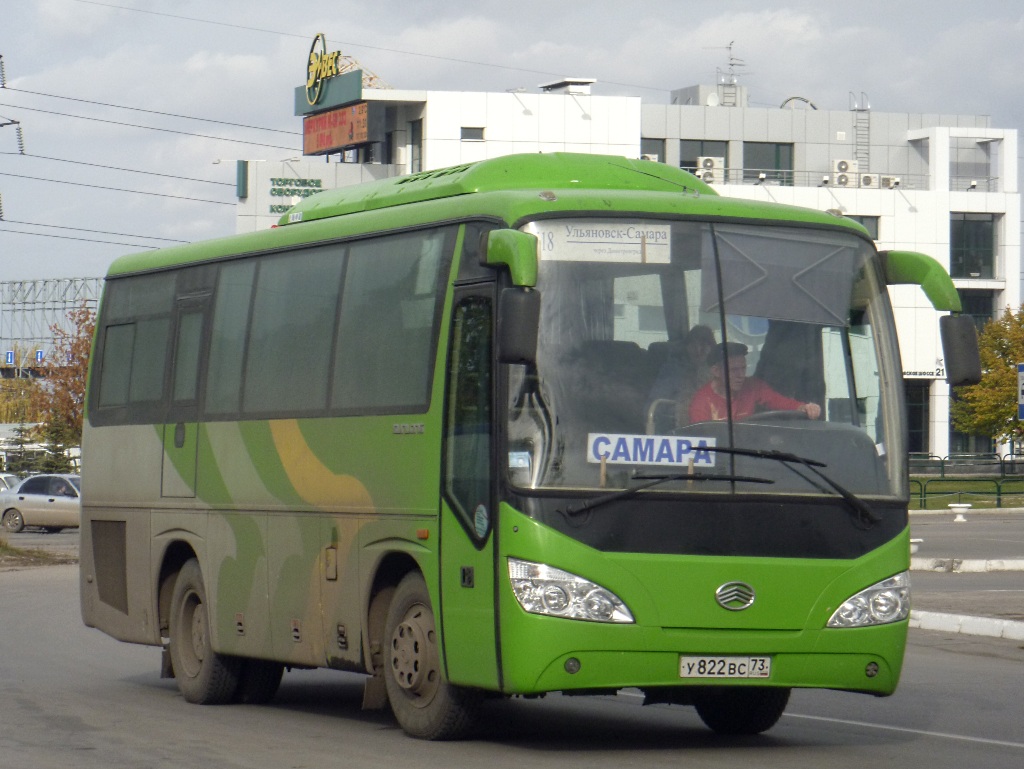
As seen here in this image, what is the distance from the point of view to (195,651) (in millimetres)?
13289

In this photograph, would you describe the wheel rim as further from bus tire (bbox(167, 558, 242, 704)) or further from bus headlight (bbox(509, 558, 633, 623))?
bus tire (bbox(167, 558, 242, 704))

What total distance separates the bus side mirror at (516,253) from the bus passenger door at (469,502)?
0.37m

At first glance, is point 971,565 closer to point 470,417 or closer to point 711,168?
point 470,417

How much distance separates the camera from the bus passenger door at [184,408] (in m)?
13.2

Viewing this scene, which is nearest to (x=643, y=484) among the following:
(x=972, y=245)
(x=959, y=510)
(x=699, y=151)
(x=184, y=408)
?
(x=184, y=408)

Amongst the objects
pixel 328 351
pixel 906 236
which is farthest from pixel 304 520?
pixel 906 236

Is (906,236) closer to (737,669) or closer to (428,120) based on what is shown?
(428,120)

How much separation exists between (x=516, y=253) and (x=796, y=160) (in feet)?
271

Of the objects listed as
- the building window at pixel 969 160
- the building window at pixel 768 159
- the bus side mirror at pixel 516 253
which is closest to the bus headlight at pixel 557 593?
the bus side mirror at pixel 516 253

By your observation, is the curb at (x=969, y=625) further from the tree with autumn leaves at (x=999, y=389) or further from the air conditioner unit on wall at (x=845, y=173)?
the air conditioner unit on wall at (x=845, y=173)

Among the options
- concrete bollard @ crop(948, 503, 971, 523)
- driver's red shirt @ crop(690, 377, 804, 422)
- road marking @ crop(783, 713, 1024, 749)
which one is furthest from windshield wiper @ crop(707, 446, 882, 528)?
concrete bollard @ crop(948, 503, 971, 523)

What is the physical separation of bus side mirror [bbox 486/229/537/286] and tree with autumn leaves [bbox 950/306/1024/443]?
216 feet

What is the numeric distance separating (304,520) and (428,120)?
6956 cm

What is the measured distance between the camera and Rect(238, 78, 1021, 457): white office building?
265ft
